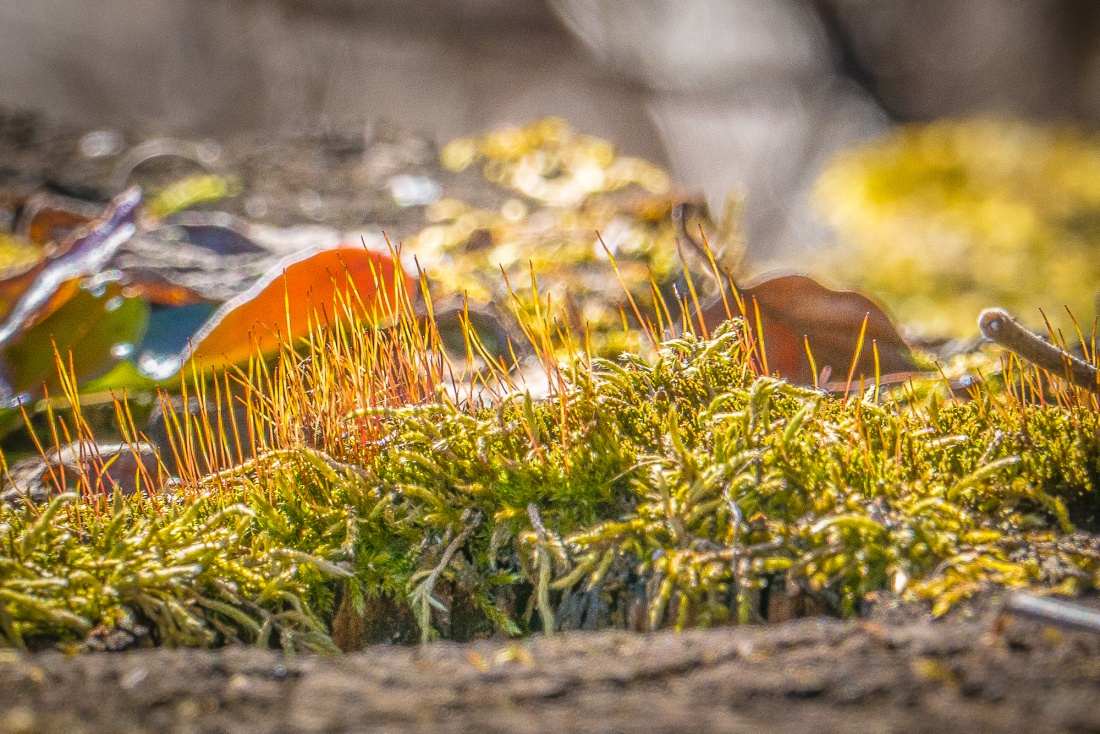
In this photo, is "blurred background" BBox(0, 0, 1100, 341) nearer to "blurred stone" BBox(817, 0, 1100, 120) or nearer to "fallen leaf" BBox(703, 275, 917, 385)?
"blurred stone" BBox(817, 0, 1100, 120)

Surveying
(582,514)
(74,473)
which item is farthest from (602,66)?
(582,514)

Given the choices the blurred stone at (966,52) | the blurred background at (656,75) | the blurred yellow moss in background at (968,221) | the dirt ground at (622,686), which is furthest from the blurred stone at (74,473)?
the blurred stone at (966,52)

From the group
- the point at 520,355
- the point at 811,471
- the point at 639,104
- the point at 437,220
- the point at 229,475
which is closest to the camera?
the point at 811,471

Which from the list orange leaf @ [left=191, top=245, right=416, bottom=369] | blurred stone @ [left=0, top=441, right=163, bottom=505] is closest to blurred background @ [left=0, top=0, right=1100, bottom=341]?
orange leaf @ [left=191, top=245, right=416, bottom=369]

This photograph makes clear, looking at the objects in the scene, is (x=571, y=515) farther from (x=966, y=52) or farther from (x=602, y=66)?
(x=966, y=52)

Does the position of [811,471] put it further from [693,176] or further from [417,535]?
[693,176]

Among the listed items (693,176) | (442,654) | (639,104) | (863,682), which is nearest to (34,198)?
(442,654)
